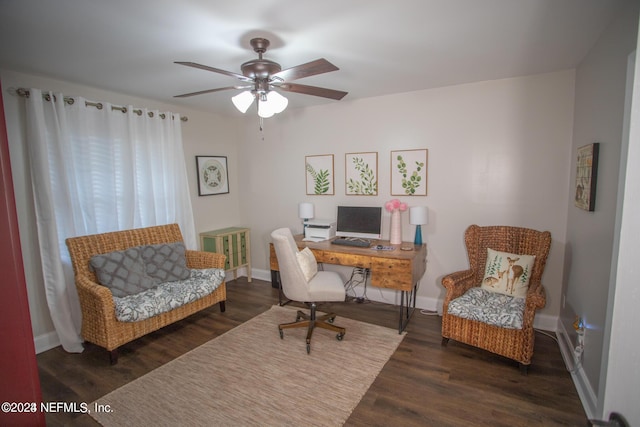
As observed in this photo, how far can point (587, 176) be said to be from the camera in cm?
216

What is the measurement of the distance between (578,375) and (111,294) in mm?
3514

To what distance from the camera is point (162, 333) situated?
302 centimetres

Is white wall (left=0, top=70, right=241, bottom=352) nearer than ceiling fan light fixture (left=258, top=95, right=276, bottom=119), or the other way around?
ceiling fan light fixture (left=258, top=95, right=276, bottom=119)

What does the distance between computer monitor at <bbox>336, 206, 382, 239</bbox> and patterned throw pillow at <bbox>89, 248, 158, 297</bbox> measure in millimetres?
2072

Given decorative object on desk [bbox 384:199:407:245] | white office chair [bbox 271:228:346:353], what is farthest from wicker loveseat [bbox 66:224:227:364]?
decorative object on desk [bbox 384:199:407:245]

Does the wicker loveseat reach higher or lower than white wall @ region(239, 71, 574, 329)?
lower

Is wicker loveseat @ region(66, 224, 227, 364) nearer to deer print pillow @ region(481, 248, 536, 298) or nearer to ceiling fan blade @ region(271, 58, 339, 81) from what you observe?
ceiling fan blade @ region(271, 58, 339, 81)

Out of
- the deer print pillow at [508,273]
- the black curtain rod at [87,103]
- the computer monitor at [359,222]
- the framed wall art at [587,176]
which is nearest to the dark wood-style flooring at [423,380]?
the deer print pillow at [508,273]

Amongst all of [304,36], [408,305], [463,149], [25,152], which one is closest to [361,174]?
[463,149]

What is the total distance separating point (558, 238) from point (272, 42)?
2.95 meters

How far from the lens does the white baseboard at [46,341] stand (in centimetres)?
271

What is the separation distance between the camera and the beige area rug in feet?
6.42

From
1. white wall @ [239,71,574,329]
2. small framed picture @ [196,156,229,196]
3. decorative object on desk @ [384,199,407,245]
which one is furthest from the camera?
small framed picture @ [196,156,229,196]

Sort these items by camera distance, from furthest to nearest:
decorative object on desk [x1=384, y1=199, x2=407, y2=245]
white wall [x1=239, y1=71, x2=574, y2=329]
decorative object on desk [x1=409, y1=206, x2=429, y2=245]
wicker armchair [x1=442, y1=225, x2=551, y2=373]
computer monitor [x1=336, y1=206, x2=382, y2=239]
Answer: computer monitor [x1=336, y1=206, x2=382, y2=239]
decorative object on desk [x1=384, y1=199, x2=407, y2=245]
decorative object on desk [x1=409, y1=206, x2=429, y2=245]
white wall [x1=239, y1=71, x2=574, y2=329]
wicker armchair [x1=442, y1=225, x2=551, y2=373]
